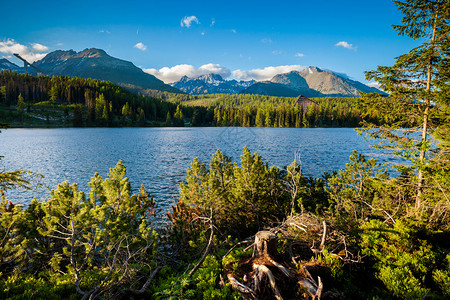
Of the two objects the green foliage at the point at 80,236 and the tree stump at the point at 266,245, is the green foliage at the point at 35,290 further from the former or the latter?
the tree stump at the point at 266,245

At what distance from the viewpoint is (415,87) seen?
7.87 metres


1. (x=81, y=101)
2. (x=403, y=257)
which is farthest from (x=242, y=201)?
(x=81, y=101)

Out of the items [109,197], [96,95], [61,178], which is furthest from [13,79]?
[109,197]

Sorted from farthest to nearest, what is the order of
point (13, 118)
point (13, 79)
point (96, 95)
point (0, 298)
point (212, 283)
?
point (96, 95), point (13, 79), point (13, 118), point (212, 283), point (0, 298)

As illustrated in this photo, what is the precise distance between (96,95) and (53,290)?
183 metres

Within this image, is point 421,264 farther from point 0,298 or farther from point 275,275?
point 0,298

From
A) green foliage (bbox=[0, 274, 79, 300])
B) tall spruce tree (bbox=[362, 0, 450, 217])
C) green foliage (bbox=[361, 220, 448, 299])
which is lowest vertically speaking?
green foliage (bbox=[0, 274, 79, 300])

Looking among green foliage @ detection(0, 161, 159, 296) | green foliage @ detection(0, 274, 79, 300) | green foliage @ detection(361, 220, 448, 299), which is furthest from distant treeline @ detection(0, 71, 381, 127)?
green foliage @ detection(361, 220, 448, 299)

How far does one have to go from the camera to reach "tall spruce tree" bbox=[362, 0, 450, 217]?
738 cm

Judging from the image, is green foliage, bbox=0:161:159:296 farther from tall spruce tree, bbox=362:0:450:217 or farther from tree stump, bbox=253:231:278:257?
tall spruce tree, bbox=362:0:450:217

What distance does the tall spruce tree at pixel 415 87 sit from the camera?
738 cm

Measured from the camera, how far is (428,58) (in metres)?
7.54

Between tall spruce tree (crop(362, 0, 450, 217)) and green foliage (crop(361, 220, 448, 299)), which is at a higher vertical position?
tall spruce tree (crop(362, 0, 450, 217))

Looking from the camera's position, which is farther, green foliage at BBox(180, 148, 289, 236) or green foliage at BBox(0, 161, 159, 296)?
green foliage at BBox(180, 148, 289, 236)
